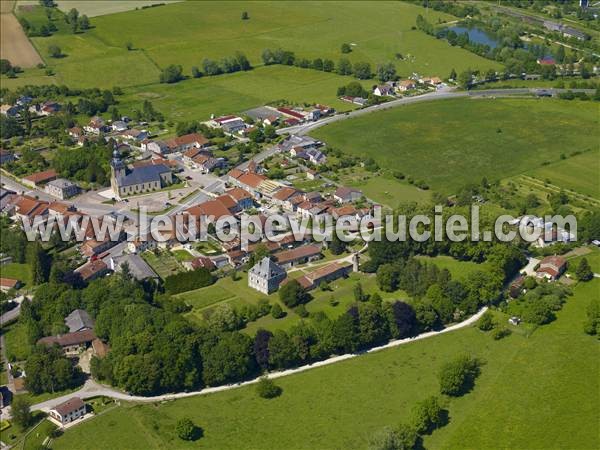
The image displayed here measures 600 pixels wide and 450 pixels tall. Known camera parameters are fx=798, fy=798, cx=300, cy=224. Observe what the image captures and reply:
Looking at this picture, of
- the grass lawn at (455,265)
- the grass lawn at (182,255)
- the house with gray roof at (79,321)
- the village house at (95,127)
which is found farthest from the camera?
the village house at (95,127)

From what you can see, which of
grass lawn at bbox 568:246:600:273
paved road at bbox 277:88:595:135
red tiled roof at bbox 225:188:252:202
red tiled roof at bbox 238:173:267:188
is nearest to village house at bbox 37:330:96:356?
red tiled roof at bbox 225:188:252:202

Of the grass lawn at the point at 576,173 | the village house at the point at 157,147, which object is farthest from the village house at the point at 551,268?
the village house at the point at 157,147

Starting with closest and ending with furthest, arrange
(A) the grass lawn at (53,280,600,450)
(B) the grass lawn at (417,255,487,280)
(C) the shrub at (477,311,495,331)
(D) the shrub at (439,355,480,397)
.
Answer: (A) the grass lawn at (53,280,600,450)
(D) the shrub at (439,355,480,397)
(C) the shrub at (477,311,495,331)
(B) the grass lawn at (417,255,487,280)

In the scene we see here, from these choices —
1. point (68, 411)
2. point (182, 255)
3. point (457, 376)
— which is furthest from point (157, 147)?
point (457, 376)

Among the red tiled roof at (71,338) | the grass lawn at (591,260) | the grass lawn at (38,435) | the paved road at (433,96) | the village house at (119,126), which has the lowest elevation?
the grass lawn at (38,435)

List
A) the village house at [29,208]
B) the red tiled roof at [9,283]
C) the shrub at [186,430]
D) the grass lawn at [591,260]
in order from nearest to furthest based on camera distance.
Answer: the shrub at [186,430] < the red tiled roof at [9,283] < the grass lawn at [591,260] < the village house at [29,208]

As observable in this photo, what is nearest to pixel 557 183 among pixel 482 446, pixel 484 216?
pixel 484 216

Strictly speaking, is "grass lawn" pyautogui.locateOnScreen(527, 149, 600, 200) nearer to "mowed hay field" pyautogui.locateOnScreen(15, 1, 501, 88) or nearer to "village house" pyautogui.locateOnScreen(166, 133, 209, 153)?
"village house" pyautogui.locateOnScreen(166, 133, 209, 153)

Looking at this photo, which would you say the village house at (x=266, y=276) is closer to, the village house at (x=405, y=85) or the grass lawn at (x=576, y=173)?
the grass lawn at (x=576, y=173)
